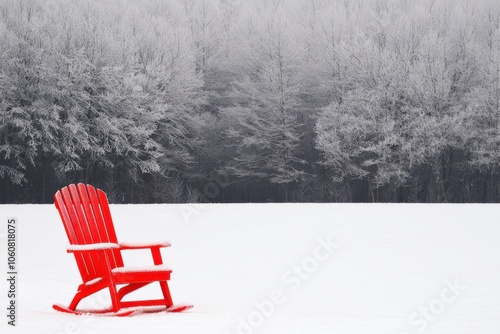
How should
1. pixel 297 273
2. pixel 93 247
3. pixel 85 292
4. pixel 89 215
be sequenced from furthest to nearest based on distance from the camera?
pixel 297 273, pixel 89 215, pixel 85 292, pixel 93 247

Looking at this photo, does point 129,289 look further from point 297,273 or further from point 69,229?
point 297,273

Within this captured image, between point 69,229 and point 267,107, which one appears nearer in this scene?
point 69,229

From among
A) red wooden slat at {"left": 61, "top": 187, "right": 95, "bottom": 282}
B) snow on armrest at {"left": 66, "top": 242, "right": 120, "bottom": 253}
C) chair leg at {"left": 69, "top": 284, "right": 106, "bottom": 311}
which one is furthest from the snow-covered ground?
snow on armrest at {"left": 66, "top": 242, "right": 120, "bottom": 253}

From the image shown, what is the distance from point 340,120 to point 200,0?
11.9 meters

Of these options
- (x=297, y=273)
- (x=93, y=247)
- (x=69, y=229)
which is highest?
(x=69, y=229)

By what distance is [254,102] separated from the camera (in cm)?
3406

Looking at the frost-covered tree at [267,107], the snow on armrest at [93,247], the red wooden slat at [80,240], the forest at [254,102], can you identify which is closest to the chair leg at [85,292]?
the red wooden slat at [80,240]

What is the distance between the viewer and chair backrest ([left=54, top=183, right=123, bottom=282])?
5.67 meters

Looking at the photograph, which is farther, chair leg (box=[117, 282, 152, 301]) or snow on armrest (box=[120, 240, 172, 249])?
chair leg (box=[117, 282, 152, 301])

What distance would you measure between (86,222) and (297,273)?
379cm

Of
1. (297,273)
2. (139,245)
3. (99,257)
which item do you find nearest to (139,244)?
(139,245)

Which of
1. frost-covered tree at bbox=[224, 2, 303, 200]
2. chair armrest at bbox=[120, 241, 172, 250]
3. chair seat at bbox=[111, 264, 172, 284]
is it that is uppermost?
frost-covered tree at bbox=[224, 2, 303, 200]

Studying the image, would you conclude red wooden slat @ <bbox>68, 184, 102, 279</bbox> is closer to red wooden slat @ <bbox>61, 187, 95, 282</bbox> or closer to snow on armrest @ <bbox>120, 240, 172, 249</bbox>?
red wooden slat @ <bbox>61, 187, 95, 282</bbox>

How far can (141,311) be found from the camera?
555 centimetres
